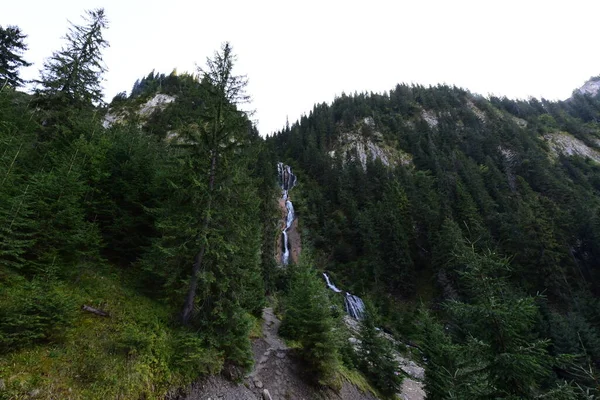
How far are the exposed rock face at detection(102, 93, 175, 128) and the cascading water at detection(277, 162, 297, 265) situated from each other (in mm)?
41671

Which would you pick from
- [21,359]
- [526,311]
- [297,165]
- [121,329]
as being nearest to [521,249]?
[526,311]

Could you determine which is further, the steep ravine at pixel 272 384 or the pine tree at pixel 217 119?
the pine tree at pixel 217 119

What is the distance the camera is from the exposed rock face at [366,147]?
7931 cm

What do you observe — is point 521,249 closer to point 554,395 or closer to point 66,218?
point 554,395

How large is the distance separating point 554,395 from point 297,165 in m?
75.4

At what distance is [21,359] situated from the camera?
6.77 meters

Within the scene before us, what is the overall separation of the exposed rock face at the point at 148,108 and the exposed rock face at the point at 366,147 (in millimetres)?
55930

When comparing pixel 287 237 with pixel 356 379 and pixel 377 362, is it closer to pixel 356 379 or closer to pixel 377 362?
pixel 377 362

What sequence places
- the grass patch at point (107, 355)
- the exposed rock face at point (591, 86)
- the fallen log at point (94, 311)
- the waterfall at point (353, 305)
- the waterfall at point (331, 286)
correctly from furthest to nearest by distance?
the exposed rock face at point (591, 86) < the waterfall at point (331, 286) < the waterfall at point (353, 305) < the fallen log at point (94, 311) < the grass patch at point (107, 355)

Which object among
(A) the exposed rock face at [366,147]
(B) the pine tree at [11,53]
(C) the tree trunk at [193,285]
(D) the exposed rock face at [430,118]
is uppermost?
(D) the exposed rock face at [430,118]

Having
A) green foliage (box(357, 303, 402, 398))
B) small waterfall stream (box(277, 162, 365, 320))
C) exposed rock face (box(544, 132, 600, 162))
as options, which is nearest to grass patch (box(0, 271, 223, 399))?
green foliage (box(357, 303, 402, 398))

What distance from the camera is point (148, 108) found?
263ft

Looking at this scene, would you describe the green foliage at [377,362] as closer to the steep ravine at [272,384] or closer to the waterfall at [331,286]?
the steep ravine at [272,384]

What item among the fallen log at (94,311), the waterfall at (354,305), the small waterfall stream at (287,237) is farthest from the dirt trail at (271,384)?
the waterfall at (354,305)
